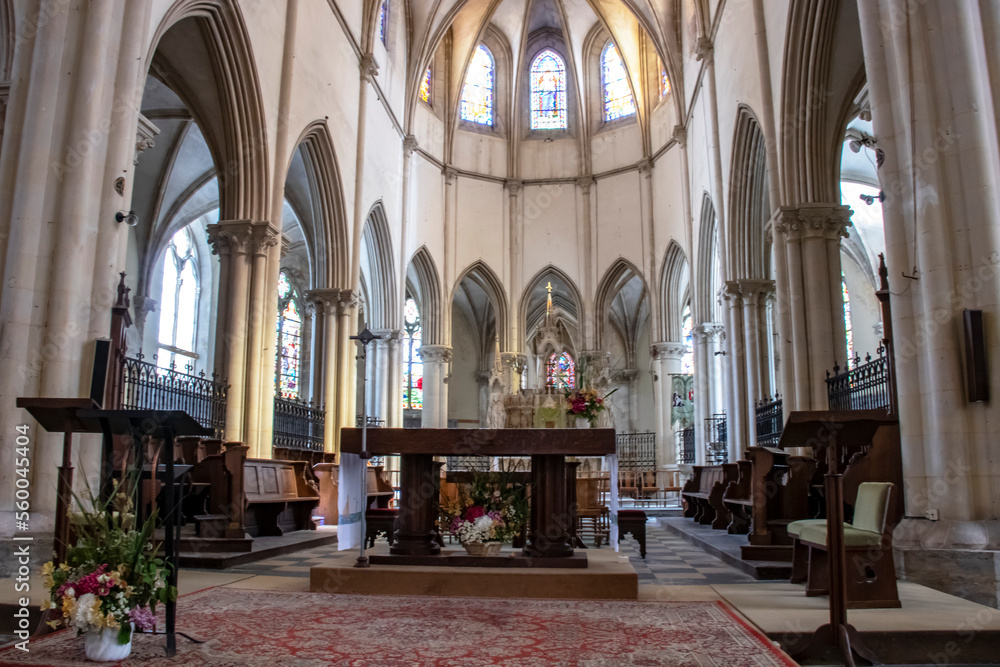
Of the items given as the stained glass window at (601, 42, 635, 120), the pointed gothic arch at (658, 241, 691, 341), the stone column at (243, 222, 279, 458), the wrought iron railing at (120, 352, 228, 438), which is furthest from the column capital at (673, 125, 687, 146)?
the wrought iron railing at (120, 352, 228, 438)

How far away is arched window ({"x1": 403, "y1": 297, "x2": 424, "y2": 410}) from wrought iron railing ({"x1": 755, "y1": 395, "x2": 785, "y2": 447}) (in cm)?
1562

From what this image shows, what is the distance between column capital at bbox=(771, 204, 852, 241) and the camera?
37.9ft

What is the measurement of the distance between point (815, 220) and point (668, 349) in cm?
1140

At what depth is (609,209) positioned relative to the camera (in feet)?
77.7

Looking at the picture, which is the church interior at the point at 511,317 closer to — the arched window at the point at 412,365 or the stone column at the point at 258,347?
the stone column at the point at 258,347

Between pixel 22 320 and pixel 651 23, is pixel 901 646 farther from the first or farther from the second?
pixel 651 23

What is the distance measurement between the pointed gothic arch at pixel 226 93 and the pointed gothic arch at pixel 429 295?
950 cm

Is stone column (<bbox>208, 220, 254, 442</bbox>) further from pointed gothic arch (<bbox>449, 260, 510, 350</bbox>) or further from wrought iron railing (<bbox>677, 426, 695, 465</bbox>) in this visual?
wrought iron railing (<bbox>677, 426, 695, 465</bbox>)

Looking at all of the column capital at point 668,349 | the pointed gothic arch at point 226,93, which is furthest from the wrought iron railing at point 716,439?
the pointed gothic arch at point 226,93

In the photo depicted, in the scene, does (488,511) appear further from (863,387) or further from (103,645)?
(863,387)

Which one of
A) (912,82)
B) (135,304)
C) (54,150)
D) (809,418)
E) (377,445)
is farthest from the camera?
(135,304)

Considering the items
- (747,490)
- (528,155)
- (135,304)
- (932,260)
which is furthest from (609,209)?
(932,260)

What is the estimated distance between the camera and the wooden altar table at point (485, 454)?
5980 millimetres

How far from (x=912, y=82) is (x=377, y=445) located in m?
Answer: 5.43
